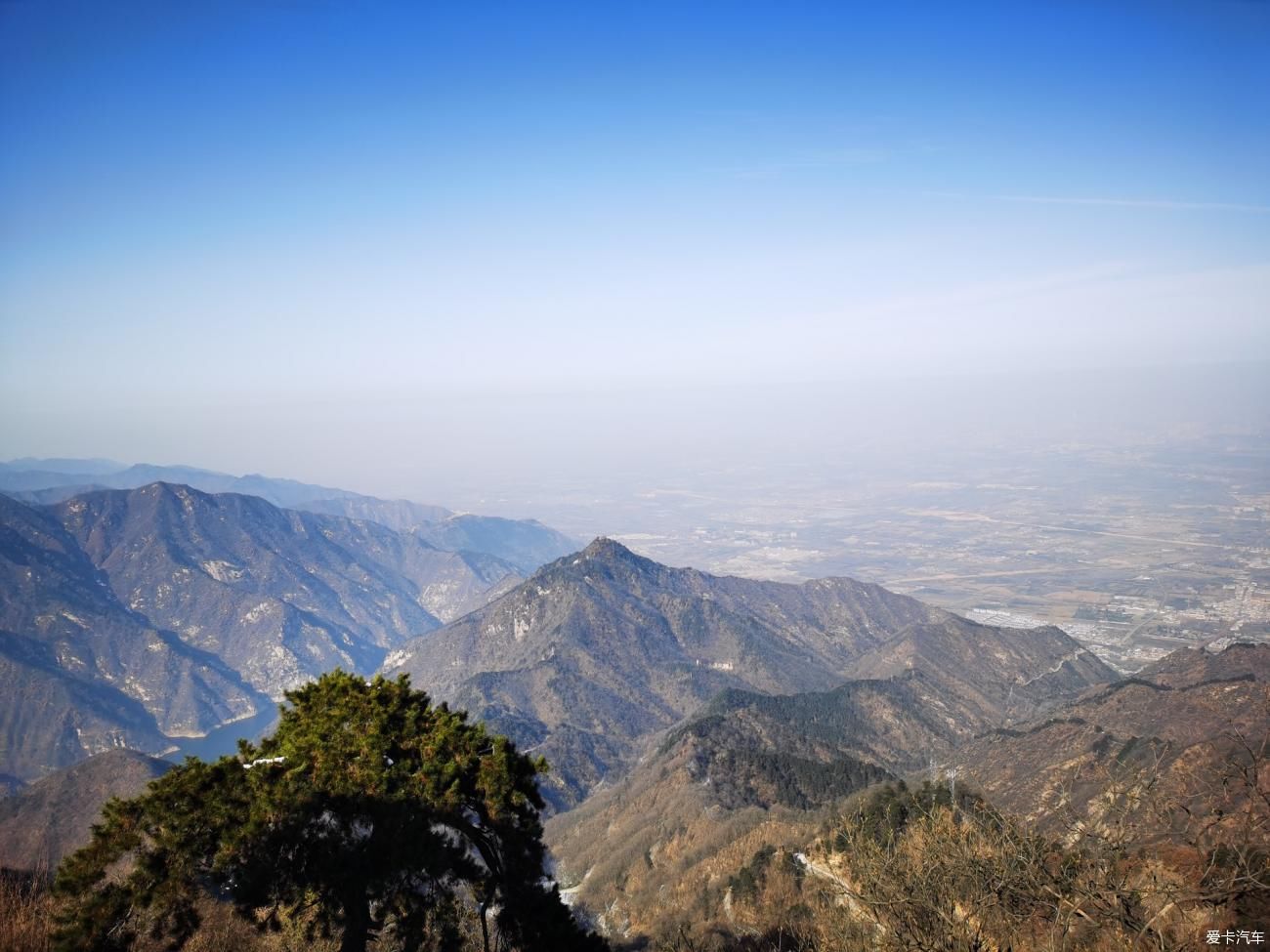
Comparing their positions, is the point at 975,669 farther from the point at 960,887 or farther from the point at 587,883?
the point at 960,887

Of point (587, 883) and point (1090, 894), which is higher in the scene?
point (1090, 894)

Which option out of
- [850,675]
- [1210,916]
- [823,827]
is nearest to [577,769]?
[850,675]

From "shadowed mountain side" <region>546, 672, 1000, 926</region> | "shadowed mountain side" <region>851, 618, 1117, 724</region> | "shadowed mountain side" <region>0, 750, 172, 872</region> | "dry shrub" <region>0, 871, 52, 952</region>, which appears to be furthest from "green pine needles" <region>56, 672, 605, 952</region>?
"shadowed mountain side" <region>851, 618, 1117, 724</region>

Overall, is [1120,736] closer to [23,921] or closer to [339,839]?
[339,839]

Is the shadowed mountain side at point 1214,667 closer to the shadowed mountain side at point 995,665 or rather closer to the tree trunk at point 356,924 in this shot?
the shadowed mountain side at point 995,665

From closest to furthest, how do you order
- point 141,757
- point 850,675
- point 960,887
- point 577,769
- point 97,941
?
point 97,941 → point 960,887 → point 141,757 → point 577,769 → point 850,675

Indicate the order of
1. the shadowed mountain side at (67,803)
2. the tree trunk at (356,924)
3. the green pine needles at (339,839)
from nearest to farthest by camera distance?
the green pine needles at (339,839)
the tree trunk at (356,924)
the shadowed mountain side at (67,803)

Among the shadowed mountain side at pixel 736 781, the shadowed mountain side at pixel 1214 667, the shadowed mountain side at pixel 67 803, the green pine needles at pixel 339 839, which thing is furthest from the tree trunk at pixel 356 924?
the shadowed mountain side at pixel 1214 667
